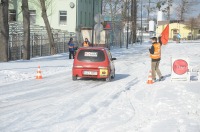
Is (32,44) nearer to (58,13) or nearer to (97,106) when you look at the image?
(58,13)

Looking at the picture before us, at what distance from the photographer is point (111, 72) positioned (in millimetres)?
18438

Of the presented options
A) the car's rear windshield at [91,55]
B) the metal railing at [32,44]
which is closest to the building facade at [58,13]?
the metal railing at [32,44]

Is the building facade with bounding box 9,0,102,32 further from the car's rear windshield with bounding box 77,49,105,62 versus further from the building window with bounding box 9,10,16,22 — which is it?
the car's rear windshield with bounding box 77,49,105,62

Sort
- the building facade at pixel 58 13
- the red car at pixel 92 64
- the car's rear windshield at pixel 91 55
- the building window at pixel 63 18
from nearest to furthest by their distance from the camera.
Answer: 1. the red car at pixel 92 64
2. the car's rear windshield at pixel 91 55
3. the building facade at pixel 58 13
4. the building window at pixel 63 18

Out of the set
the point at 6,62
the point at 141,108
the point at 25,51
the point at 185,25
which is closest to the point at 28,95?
the point at 141,108

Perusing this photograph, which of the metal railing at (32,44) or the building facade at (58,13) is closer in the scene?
the metal railing at (32,44)

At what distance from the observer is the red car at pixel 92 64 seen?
17.8m

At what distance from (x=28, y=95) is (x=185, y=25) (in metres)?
96.3

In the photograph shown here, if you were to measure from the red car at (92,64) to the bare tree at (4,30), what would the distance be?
9109 mm

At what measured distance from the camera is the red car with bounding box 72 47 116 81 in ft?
58.3

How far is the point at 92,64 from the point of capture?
1784 cm

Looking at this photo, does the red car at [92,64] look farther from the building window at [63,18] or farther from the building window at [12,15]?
the building window at [12,15]

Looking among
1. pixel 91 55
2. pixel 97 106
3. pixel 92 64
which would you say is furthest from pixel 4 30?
pixel 97 106

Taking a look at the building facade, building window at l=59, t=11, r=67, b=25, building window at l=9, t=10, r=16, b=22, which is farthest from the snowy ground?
building window at l=9, t=10, r=16, b=22
